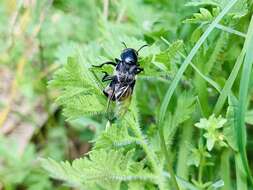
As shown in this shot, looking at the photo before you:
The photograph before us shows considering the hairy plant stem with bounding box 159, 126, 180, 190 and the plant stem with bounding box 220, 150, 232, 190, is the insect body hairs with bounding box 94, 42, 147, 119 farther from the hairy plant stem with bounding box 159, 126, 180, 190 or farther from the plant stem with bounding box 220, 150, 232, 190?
the plant stem with bounding box 220, 150, 232, 190

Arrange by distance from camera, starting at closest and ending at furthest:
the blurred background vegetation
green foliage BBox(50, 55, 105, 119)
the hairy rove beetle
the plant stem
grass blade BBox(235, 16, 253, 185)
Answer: grass blade BBox(235, 16, 253, 185), green foliage BBox(50, 55, 105, 119), the hairy rove beetle, the plant stem, the blurred background vegetation

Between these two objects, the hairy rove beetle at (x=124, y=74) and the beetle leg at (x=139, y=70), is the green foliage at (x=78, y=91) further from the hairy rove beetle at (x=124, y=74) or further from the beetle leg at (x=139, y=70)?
the beetle leg at (x=139, y=70)

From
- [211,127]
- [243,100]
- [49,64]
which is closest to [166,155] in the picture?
Answer: [211,127]

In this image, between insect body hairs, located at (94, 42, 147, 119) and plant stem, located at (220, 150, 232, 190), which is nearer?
insect body hairs, located at (94, 42, 147, 119)

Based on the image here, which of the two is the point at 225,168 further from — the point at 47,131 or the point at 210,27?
the point at 47,131

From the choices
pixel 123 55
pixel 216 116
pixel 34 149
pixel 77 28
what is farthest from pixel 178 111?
pixel 77 28

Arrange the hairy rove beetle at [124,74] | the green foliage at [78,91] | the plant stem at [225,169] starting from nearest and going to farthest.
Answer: the green foliage at [78,91] < the hairy rove beetle at [124,74] < the plant stem at [225,169]

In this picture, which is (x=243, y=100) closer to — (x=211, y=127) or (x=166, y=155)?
(x=211, y=127)

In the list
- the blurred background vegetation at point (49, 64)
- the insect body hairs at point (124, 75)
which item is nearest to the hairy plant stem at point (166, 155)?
the insect body hairs at point (124, 75)

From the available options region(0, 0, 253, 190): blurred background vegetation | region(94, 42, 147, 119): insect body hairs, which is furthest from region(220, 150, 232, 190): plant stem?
region(94, 42, 147, 119): insect body hairs
